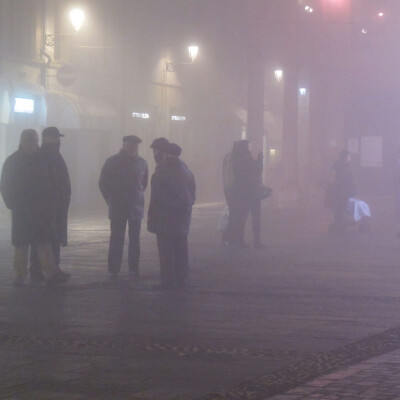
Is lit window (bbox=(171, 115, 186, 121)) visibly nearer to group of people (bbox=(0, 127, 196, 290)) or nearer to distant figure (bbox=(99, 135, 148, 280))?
distant figure (bbox=(99, 135, 148, 280))

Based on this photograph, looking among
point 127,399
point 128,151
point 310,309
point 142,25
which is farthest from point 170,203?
point 142,25

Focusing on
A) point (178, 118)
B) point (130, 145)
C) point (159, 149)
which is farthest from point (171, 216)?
point (178, 118)

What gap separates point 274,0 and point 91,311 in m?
27.0

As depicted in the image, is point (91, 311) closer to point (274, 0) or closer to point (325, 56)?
point (274, 0)

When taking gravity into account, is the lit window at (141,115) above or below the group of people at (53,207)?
above

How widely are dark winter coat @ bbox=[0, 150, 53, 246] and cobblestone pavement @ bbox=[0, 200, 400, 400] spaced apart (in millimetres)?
619

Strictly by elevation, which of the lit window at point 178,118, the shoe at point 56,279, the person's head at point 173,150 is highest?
the lit window at point 178,118

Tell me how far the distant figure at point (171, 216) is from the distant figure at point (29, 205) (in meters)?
1.19

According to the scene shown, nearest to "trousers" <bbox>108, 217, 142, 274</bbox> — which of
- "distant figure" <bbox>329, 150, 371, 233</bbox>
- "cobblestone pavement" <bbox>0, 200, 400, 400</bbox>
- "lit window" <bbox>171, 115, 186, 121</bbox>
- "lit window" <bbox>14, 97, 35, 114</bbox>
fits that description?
"cobblestone pavement" <bbox>0, 200, 400, 400</bbox>

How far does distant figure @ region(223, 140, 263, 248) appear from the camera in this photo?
18812 millimetres

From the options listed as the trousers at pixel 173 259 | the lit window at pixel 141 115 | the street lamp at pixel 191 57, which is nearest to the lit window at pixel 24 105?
the lit window at pixel 141 115

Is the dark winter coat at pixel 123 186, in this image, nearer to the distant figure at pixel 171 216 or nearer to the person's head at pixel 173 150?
the distant figure at pixel 171 216

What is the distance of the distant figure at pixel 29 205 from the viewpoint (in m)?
12.5

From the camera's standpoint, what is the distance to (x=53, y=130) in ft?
43.2
